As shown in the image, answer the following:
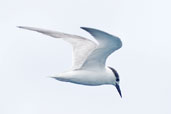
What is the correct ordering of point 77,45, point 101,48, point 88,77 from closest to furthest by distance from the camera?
point 101,48, point 88,77, point 77,45

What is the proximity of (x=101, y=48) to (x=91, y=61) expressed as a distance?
3.04 feet

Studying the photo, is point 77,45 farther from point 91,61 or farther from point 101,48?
point 101,48

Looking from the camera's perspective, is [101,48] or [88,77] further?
[88,77]

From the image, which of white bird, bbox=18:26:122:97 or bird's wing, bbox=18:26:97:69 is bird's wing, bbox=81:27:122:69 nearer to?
white bird, bbox=18:26:122:97

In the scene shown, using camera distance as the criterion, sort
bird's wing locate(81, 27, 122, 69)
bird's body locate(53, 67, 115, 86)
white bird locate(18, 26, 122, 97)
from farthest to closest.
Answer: bird's body locate(53, 67, 115, 86) → white bird locate(18, 26, 122, 97) → bird's wing locate(81, 27, 122, 69)

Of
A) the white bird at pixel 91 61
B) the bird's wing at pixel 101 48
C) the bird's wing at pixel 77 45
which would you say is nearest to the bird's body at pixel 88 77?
the white bird at pixel 91 61

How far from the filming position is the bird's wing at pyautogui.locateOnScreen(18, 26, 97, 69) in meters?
21.6

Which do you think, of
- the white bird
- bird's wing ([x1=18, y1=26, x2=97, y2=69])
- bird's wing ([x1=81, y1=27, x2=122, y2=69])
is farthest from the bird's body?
bird's wing ([x1=18, y1=26, x2=97, y2=69])

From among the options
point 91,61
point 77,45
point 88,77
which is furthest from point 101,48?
point 77,45

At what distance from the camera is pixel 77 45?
2267 centimetres

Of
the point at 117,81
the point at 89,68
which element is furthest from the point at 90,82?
the point at 117,81

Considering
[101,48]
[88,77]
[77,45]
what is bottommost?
[88,77]

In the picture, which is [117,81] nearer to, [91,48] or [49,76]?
[91,48]

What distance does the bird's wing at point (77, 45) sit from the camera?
70.7 feet
